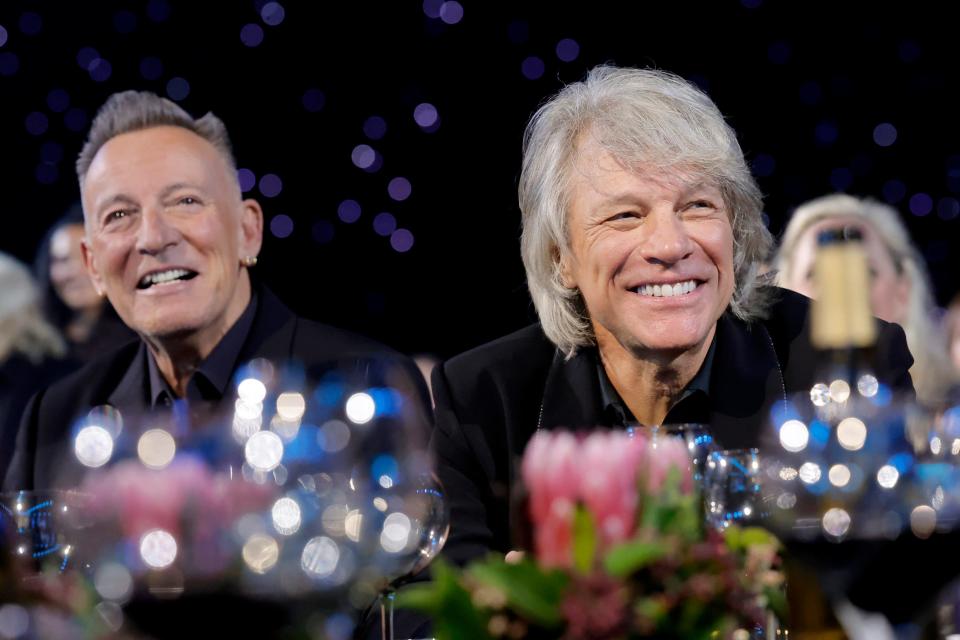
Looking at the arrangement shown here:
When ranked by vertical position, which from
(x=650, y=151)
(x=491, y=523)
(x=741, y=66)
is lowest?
(x=491, y=523)

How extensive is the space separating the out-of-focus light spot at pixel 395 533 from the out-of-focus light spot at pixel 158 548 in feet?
0.59

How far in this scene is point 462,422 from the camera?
183cm

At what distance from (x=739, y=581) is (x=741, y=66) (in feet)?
12.5

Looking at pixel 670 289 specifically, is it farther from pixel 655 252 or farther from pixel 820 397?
pixel 820 397

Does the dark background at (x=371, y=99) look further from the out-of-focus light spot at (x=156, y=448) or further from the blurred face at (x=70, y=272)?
the out-of-focus light spot at (x=156, y=448)

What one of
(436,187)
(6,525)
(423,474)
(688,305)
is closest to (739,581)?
(423,474)

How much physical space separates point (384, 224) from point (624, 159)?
2.49m

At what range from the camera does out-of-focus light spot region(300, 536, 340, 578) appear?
785mm

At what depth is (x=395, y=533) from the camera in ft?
3.06

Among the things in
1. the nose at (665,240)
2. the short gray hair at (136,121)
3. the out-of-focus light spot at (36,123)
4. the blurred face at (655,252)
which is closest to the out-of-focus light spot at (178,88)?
the out-of-focus light spot at (36,123)

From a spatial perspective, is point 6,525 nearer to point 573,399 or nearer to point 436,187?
Answer: point 573,399

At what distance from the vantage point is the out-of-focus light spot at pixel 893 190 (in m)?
4.99

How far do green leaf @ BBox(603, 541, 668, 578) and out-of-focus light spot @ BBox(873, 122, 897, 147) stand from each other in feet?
14.4

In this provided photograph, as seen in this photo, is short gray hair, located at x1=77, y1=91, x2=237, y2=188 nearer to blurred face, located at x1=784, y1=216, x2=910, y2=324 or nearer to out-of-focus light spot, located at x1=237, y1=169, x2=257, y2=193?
out-of-focus light spot, located at x1=237, y1=169, x2=257, y2=193
